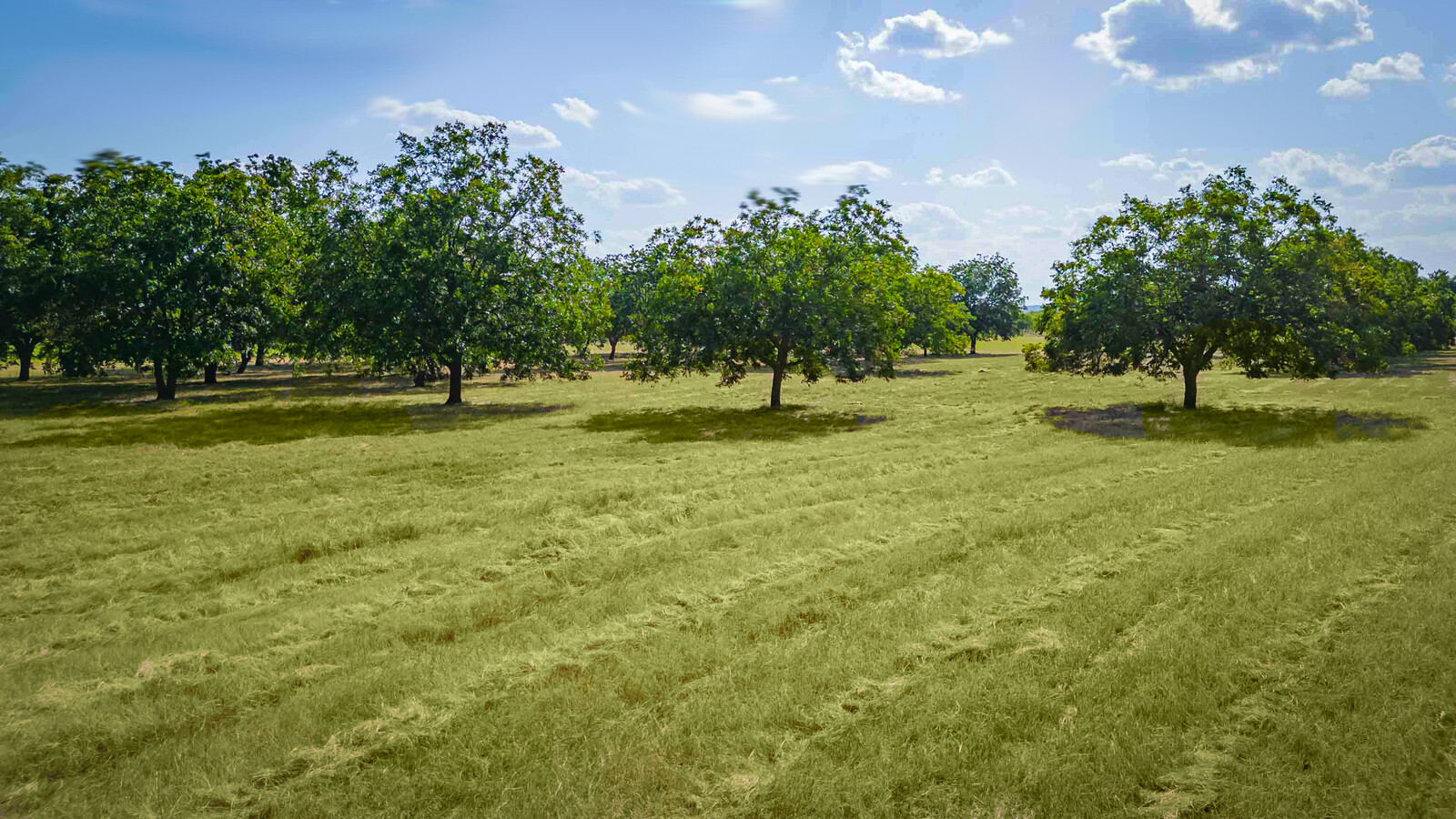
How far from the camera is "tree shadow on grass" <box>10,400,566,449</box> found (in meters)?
23.2

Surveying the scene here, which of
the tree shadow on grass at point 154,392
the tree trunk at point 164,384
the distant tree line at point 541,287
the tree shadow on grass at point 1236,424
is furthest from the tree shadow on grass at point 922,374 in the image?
the tree trunk at point 164,384

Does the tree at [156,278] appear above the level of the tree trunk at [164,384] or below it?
above

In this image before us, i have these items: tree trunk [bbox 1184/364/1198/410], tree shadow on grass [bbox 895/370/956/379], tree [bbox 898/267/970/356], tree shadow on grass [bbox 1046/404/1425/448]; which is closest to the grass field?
tree shadow on grass [bbox 1046/404/1425/448]

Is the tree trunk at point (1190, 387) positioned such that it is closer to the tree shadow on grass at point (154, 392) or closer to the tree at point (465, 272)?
the tree at point (465, 272)

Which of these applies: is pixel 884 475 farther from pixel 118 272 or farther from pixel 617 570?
pixel 118 272

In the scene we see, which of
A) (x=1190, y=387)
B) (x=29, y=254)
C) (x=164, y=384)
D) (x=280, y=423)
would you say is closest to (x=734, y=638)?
(x=280, y=423)

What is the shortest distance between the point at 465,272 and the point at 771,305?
13096 mm

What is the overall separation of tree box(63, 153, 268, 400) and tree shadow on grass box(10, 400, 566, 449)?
560 centimetres

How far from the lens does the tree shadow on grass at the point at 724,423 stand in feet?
80.5

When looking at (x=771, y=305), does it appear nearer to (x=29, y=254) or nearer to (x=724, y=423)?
(x=724, y=423)

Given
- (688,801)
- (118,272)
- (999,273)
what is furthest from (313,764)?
(999,273)

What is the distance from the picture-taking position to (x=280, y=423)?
91.1ft

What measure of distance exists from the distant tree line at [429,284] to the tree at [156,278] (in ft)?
0.29

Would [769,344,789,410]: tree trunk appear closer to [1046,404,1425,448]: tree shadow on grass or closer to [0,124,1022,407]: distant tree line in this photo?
[0,124,1022,407]: distant tree line
